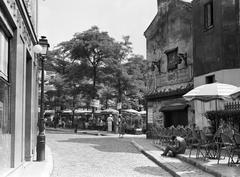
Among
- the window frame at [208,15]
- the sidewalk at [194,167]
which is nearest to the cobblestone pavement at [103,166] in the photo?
the sidewalk at [194,167]

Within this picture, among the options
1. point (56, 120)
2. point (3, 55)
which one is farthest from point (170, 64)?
point (56, 120)

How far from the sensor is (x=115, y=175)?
1047 centimetres

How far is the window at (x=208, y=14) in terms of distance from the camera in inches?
779

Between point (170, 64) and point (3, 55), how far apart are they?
1779cm

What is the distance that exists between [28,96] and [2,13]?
18.2ft

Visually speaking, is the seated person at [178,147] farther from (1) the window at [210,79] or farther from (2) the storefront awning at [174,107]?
(2) the storefront awning at [174,107]

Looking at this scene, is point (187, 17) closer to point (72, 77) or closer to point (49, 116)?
point (72, 77)

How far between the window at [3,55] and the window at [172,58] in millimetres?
16682

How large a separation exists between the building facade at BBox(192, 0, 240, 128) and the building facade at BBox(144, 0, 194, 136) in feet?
7.52

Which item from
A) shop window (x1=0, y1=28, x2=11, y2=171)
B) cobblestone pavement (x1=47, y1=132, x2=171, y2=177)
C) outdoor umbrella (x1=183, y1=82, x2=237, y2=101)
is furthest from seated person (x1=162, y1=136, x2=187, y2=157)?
shop window (x1=0, y1=28, x2=11, y2=171)

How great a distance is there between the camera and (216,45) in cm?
1869

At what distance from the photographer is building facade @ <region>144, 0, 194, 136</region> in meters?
23.5

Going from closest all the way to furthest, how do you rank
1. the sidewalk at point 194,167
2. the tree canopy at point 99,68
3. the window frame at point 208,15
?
the sidewalk at point 194,167, the window frame at point 208,15, the tree canopy at point 99,68

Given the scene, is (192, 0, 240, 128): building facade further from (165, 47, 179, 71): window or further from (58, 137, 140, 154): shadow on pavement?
(58, 137, 140, 154): shadow on pavement
